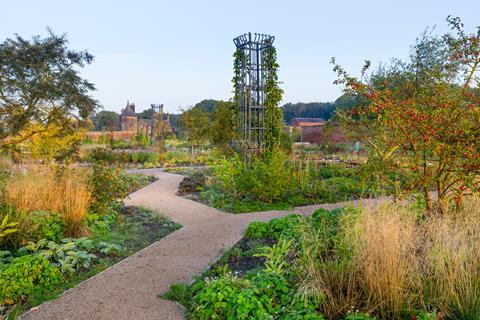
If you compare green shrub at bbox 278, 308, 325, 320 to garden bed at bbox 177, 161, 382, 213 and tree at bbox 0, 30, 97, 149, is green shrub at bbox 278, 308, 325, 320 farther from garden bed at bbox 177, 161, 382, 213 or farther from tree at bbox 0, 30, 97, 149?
tree at bbox 0, 30, 97, 149

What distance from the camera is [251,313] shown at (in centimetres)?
260

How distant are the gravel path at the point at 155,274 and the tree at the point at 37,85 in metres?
5.03

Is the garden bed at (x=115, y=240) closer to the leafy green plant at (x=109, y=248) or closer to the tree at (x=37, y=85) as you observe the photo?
the leafy green plant at (x=109, y=248)

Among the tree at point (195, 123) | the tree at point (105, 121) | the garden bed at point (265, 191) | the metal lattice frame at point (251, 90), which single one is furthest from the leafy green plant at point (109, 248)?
the tree at point (105, 121)

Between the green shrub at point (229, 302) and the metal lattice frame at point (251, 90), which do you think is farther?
the metal lattice frame at point (251, 90)

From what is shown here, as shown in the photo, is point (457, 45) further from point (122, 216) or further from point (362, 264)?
point (122, 216)

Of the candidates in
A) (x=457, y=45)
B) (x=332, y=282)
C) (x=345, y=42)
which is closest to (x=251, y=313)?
(x=332, y=282)

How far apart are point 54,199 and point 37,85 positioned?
5113mm

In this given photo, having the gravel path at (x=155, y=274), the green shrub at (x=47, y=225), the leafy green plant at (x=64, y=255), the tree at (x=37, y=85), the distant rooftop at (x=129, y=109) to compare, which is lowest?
the gravel path at (x=155, y=274)

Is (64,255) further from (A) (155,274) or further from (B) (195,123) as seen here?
(B) (195,123)

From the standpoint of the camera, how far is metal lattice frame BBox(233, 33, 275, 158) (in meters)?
8.59

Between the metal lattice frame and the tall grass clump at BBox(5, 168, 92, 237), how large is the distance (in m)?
4.44

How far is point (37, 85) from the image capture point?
874cm

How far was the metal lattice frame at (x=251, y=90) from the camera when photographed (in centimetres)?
Answer: 859
